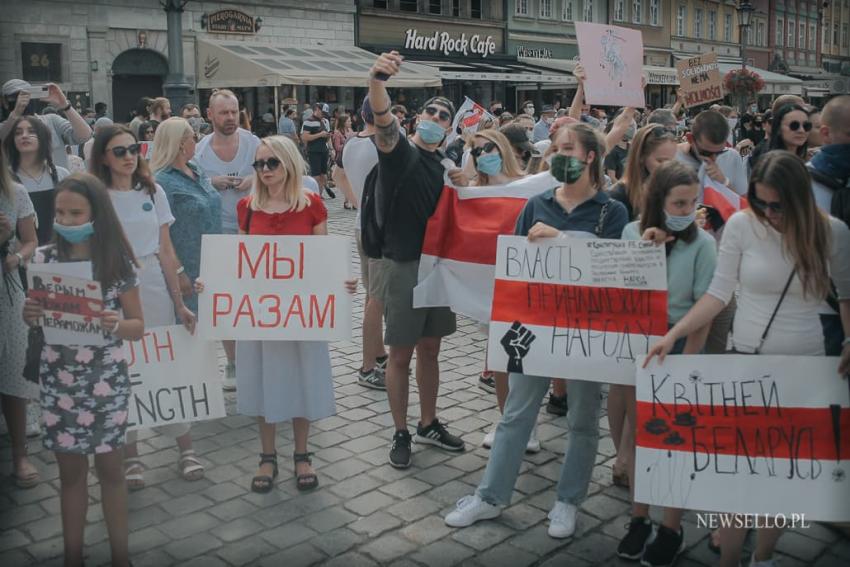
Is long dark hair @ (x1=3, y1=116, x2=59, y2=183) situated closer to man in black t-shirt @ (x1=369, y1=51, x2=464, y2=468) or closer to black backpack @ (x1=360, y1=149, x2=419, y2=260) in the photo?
black backpack @ (x1=360, y1=149, x2=419, y2=260)

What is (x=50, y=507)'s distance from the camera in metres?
4.69

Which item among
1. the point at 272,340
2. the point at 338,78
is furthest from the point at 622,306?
the point at 338,78

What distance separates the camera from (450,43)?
123 ft

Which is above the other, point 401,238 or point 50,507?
point 401,238

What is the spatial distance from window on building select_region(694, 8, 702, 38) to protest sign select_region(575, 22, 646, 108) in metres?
47.5

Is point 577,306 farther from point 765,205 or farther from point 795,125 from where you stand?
point 795,125

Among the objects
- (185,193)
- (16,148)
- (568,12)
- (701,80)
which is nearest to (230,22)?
(568,12)

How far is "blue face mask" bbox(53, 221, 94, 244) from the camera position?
148 inches

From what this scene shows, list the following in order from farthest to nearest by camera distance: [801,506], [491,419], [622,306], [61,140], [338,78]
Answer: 1. [338,78]
2. [61,140]
3. [491,419]
4. [622,306]
5. [801,506]

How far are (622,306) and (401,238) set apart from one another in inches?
60.9

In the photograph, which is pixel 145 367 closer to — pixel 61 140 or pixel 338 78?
pixel 61 140

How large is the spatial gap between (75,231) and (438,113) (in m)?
2.29

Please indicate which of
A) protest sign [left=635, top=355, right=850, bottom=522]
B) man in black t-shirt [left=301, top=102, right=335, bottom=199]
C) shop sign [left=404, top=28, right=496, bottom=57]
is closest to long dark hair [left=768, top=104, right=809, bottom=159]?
protest sign [left=635, top=355, right=850, bottom=522]

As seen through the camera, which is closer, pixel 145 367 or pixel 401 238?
pixel 145 367
